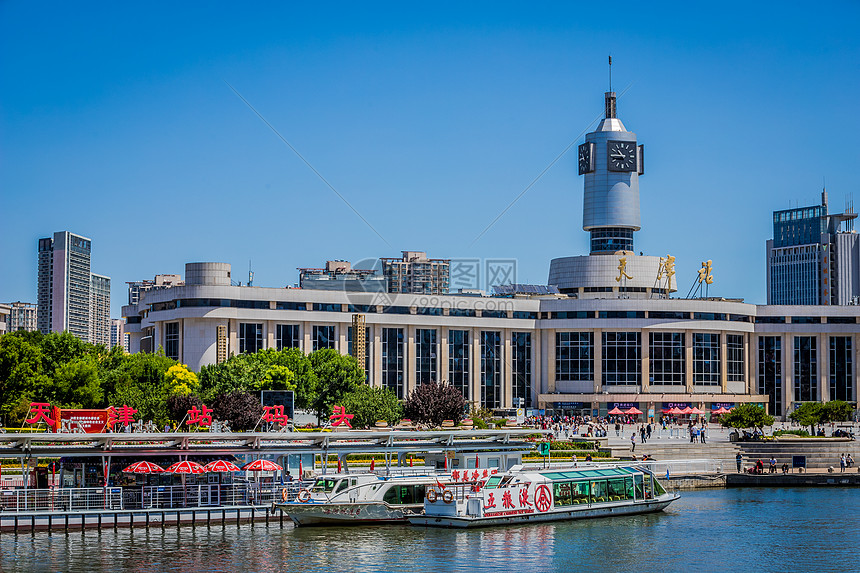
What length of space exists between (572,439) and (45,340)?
48.6m

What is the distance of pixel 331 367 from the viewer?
11000cm

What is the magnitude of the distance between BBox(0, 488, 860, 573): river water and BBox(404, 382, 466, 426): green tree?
41.2 meters

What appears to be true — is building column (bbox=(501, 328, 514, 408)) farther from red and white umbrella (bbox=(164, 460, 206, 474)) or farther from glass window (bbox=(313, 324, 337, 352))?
red and white umbrella (bbox=(164, 460, 206, 474))

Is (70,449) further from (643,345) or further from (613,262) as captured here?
(613,262)

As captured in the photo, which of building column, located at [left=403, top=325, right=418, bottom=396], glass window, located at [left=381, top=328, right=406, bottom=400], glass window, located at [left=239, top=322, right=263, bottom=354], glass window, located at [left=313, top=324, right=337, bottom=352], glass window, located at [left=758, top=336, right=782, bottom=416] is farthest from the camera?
glass window, located at [left=758, top=336, right=782, bottom=416]

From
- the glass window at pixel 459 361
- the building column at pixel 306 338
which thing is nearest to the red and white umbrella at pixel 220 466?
the building column at pixel 306 338

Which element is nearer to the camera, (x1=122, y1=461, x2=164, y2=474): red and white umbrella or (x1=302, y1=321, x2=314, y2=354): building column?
(x1=122, y1=461, x2=164, y2=474): red and white umbrella

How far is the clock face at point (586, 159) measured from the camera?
159500 mm

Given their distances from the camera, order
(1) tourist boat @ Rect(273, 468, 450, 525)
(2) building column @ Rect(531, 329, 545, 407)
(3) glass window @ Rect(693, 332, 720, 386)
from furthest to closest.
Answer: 1. (2) building column @ Rect(531, 329, 545, 407)
2. (3) glass window @ Rect(693, 332, 720, 386)
3. (1) tourist boat @ Rect(273, 468, 450, 525)

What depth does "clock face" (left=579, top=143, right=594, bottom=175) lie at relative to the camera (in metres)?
160

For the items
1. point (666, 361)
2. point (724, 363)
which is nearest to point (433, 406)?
point (666, 361)

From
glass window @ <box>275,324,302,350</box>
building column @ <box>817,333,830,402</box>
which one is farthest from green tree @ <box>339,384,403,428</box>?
building column @ <box>817,333,830,402</box>

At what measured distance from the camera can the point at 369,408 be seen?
100 meters

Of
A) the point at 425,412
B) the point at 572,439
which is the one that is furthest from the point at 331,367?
the point at 572,439
